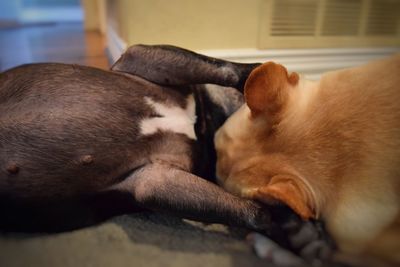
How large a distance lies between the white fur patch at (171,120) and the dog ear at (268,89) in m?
0.25

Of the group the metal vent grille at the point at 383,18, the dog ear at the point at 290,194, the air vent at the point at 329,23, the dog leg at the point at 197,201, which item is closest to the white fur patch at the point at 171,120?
the dog leg at the point at 197,201

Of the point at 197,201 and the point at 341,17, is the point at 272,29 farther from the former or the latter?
the point at 197,201

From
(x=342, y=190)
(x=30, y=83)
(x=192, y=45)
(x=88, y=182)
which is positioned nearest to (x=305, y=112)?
(x=342, y=190)

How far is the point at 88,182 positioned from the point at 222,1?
0.96 metres

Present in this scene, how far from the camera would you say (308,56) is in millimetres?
1699

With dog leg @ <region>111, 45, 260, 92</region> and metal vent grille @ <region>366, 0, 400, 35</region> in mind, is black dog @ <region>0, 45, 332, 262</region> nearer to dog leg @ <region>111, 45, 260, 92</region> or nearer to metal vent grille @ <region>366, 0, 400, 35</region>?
dog leg @ <region>111, 45, 260, 92</region>

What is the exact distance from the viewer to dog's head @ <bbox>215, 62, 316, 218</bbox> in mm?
832

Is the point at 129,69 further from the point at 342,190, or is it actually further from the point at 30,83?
the point at 342,190

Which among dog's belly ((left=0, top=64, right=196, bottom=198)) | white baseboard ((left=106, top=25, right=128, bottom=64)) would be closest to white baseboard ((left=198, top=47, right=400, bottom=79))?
white baseboard ((left=106, top=25, right=128, bottom=64))

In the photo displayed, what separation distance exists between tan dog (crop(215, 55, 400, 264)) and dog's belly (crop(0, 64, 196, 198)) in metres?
0.27

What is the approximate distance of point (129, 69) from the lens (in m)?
1.14

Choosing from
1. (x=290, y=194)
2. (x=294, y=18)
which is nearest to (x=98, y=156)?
(x=290, y=194)

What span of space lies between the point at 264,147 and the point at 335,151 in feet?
0.56

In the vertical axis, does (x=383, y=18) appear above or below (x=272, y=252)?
above
